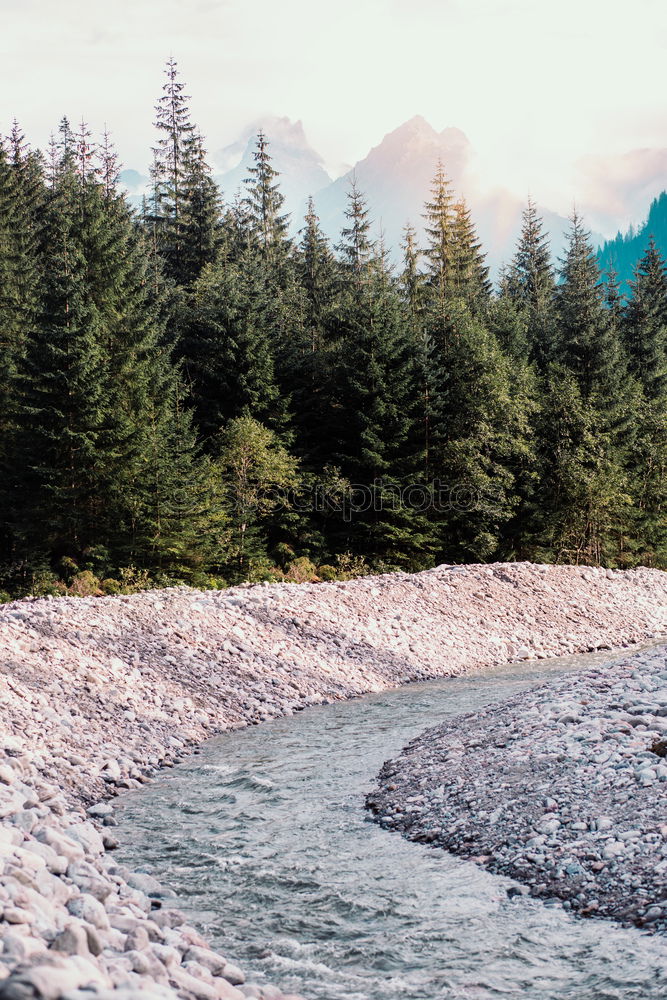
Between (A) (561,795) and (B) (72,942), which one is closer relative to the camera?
(B) (72,942)

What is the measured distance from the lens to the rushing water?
630 centimetres

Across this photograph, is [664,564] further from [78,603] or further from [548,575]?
[78,603]

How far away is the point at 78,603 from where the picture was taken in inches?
694

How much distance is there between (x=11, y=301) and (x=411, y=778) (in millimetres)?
32604

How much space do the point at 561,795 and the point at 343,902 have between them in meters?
2.56

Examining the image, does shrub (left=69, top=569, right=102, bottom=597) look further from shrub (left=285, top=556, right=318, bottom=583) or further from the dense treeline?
shrub (left=285, top=556, right=318, bottom=583)

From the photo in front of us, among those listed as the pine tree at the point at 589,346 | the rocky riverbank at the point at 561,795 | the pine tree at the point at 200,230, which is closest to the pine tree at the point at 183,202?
the pine tree at the point at 200,230

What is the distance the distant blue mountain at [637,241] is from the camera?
4668 inches

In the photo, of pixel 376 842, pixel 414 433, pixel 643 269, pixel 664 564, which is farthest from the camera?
pixel 643 269

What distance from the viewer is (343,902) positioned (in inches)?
300

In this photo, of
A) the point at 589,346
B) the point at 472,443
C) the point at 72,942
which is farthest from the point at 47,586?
the point at 589,346

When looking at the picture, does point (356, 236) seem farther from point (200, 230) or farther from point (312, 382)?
point (312, 382)

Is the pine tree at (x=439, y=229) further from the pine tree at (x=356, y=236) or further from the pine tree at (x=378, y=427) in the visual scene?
the pine tree at (x=378, y=427)

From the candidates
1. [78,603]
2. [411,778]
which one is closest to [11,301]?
[78,603]
